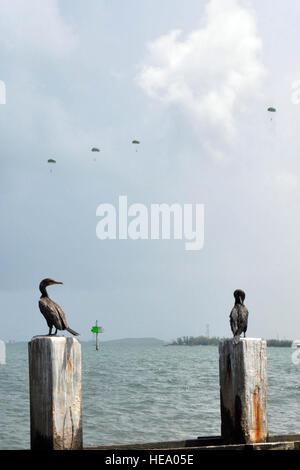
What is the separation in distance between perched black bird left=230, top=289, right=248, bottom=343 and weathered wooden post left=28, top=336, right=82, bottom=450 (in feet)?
7.86

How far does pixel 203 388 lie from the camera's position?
128 feet

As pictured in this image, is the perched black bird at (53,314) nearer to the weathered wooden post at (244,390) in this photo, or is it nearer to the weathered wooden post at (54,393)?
the weathered wooden post at (54,393)

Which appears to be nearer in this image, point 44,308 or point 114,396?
point 44,308

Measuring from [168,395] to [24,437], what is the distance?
51.9ft

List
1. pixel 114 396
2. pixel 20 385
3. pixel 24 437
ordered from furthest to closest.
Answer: pixel 20 385, pixel 114 396, pixel 24 437

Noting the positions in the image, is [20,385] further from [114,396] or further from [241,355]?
[241,355]

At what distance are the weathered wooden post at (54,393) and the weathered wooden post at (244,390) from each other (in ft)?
7.00

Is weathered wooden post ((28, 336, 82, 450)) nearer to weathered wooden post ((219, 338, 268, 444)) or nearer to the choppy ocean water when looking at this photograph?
weathered wooden post ((219, 338, 268, 444))

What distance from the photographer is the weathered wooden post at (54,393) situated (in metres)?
7.45

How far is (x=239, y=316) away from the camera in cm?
911

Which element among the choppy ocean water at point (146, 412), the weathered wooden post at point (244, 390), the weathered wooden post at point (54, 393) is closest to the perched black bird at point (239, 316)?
the weathered wooden post at point (244, 390)
